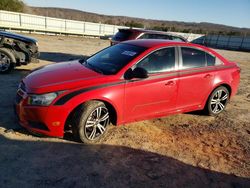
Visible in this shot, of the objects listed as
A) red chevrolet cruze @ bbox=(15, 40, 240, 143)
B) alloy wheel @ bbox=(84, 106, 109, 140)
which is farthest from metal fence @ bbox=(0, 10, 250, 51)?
alloy wheel @ bbox=(84, 106, 109, 140)

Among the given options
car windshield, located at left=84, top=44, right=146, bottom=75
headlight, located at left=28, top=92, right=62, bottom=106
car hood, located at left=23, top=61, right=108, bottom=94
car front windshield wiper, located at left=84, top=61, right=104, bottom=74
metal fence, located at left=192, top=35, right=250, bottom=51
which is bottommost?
metal fence, located at left=192, top=35, right=250, bottom=51

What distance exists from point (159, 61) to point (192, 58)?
3.11ft

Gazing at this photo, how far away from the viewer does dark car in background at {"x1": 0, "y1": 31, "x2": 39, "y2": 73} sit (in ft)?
28.7

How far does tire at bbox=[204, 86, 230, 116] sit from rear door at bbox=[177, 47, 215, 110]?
0.83 ft

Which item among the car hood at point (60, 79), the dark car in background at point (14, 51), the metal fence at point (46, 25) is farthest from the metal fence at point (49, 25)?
the car hood at point (60, 79)

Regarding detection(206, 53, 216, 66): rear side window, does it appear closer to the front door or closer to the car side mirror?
the front door

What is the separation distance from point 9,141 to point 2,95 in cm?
261

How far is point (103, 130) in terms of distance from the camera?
4.95 metres

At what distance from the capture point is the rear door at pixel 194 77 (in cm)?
584

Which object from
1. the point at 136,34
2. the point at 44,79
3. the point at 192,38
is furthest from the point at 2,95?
the point at 192,38

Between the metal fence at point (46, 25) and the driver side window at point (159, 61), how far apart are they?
22.3 meters

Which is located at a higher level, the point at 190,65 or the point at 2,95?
the point at 190,65

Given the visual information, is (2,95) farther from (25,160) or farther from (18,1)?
(18,1)

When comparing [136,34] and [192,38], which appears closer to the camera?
[136,34]
